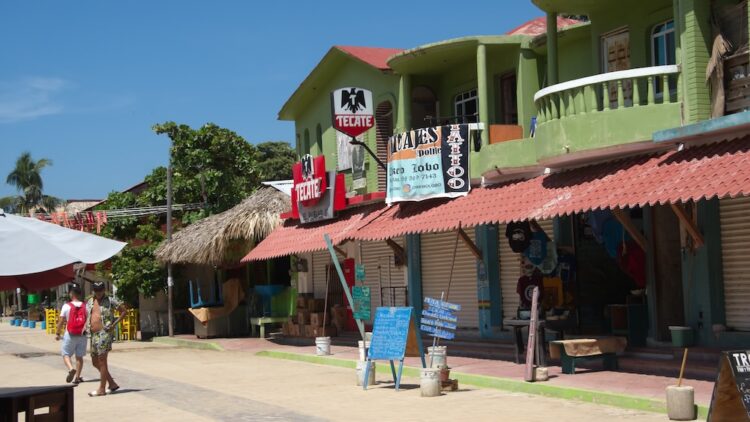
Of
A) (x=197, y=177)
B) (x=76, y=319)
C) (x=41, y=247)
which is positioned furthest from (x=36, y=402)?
(x=197, y=177)

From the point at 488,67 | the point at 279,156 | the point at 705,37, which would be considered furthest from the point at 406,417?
the point at 279,156

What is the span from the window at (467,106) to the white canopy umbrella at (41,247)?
44.9 ft

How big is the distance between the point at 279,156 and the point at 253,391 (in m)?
45.6

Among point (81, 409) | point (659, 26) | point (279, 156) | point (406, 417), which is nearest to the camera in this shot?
point (406, 417)

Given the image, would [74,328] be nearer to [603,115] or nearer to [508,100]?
[603,115]

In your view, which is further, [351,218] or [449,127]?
[351,218]

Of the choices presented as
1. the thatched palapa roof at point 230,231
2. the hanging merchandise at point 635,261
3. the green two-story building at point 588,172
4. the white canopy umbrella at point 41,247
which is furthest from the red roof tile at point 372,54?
the white canopy umbrella at point 41,247

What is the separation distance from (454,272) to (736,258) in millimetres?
8158

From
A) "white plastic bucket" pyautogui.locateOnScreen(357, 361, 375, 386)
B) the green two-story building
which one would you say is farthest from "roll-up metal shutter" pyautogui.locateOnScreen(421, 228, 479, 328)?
"white plastic bucket" pyautogui.locateOnScreen(357, 361, 375, 386)

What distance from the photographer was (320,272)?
91.4 feet

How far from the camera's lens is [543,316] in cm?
1614

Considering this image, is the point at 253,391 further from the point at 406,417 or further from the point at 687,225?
the point at 687,225

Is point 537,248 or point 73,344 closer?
point 73,344

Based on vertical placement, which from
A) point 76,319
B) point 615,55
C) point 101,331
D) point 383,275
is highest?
point 615,55
